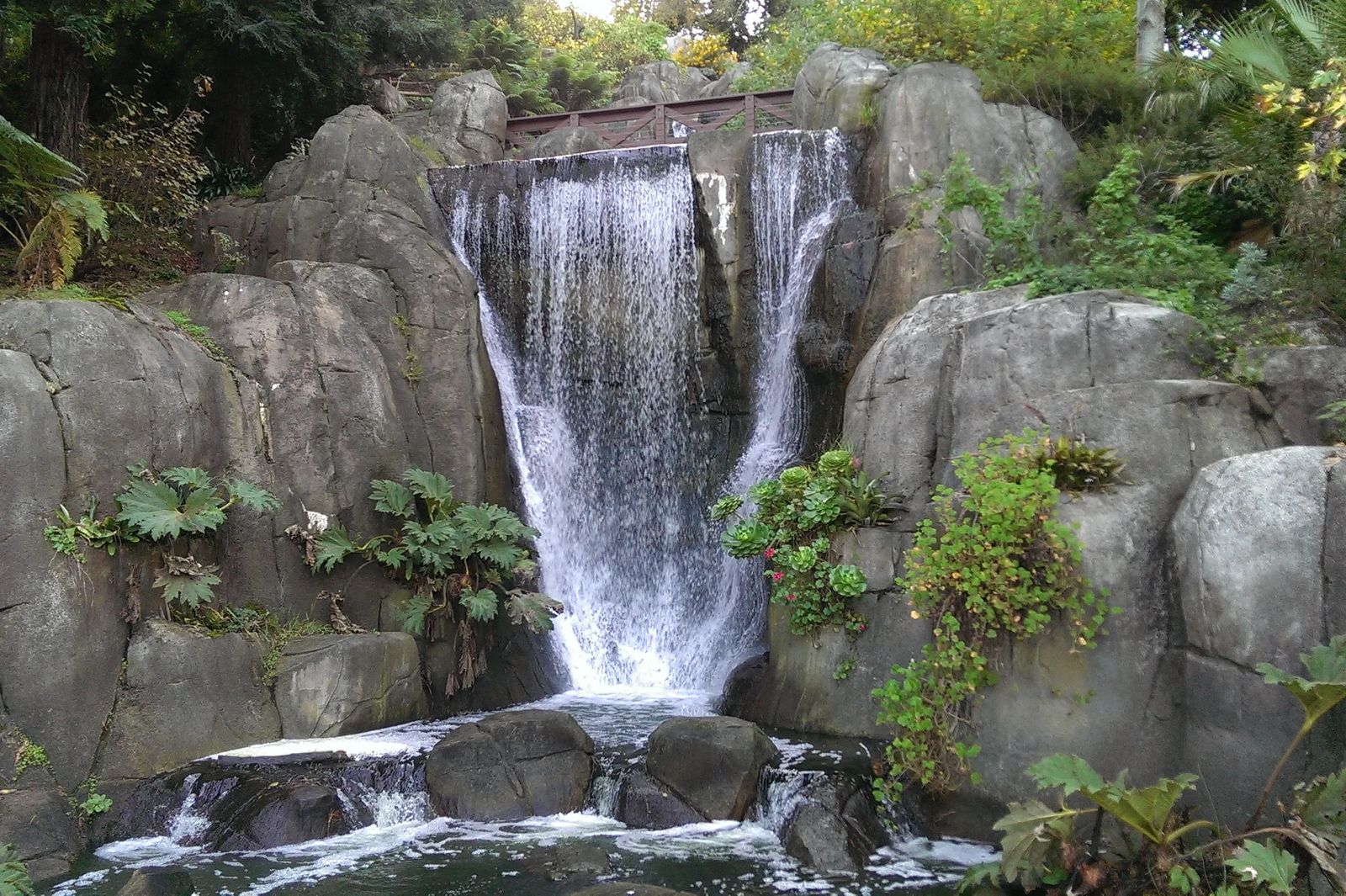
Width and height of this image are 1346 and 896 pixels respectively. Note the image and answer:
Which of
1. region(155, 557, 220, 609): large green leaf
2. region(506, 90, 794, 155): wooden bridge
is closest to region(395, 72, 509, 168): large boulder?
region(506, 90, 794, 155): wooden bridge

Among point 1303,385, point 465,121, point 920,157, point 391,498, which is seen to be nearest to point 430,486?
point 391,498

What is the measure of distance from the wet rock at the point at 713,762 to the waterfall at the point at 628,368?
417 cm

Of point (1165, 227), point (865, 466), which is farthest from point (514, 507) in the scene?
point (1165, 227)

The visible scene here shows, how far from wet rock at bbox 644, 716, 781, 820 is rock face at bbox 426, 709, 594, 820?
655mm

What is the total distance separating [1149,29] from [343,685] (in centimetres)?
1402

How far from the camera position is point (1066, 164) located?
46.8 ft

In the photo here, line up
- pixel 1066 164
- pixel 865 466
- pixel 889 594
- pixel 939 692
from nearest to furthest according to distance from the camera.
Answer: pixel 939 692 < pixel 889 594 < pixel 865 466 < pixel 1066 164

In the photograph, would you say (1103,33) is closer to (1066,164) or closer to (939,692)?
(1066,164)

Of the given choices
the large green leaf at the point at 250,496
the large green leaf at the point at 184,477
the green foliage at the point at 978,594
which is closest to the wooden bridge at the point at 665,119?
the large green leaf at the point at 250,496

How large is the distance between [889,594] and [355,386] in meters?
6.43

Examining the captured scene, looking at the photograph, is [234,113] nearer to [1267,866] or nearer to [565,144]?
[565,144]

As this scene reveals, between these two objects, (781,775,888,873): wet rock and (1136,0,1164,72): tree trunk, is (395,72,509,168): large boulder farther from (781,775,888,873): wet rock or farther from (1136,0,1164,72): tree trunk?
(781,775,888,873): wet rock

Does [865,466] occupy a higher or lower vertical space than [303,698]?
higher

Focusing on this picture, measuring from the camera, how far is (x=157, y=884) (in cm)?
639
